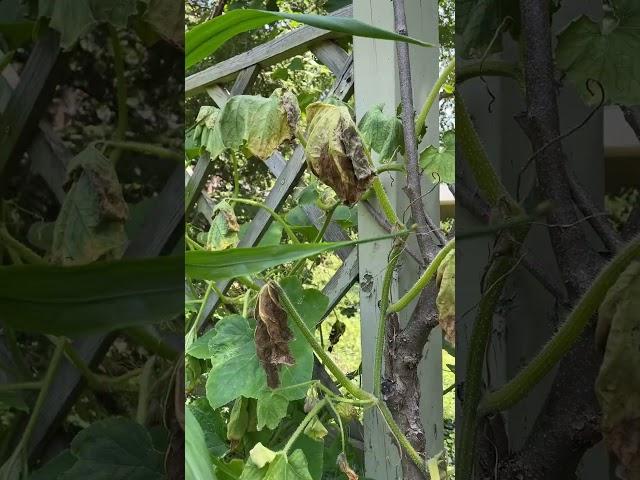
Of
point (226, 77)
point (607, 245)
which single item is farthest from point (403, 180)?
point (607, 245)

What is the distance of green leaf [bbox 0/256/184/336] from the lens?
Answer: 0.82 ft

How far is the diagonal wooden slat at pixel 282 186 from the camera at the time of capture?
1.49 meters

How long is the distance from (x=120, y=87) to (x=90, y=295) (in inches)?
2.8

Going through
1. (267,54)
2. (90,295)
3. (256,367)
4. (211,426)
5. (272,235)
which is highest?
(267,54)

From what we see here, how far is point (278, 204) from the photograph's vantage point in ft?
5.40

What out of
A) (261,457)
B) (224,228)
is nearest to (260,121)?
(224,228)

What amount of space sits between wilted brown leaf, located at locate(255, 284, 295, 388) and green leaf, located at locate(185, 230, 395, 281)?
0.58 m

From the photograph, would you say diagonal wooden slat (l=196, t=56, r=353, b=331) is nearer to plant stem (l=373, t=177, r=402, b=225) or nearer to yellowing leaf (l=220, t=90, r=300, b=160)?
yellowing leaf (l=220, t=90, r=300, b=160)

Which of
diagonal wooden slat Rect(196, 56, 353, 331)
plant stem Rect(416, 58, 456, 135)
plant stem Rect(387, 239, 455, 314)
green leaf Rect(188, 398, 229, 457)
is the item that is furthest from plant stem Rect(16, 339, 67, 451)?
diagonal wooden slat Rect(196, 56, 353, 331)

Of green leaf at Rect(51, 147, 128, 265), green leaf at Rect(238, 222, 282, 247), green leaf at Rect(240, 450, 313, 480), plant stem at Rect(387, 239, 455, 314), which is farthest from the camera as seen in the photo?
green leaf at Rect(238, 222, 282, 247)

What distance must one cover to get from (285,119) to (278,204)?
1.41 feet

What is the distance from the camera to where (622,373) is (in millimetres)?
294

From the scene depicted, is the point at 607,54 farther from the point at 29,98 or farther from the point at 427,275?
the point at 427,275

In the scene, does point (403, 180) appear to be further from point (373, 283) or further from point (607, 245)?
→ point (607, 245)
